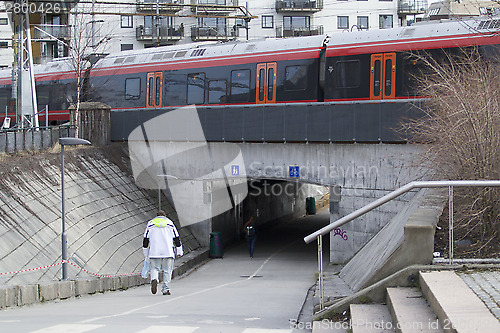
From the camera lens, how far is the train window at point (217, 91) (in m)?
24.9

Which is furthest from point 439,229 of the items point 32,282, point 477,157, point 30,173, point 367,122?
point 30,173

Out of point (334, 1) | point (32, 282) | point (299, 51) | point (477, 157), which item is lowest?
point (32, 282)

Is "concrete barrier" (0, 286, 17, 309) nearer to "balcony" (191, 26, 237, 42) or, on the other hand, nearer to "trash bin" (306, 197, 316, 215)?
"trash bin" (306, 197, 316, 215)

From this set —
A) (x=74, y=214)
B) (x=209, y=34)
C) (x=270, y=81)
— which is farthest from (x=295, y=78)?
(x=209, y=34)

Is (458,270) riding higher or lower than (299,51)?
lower

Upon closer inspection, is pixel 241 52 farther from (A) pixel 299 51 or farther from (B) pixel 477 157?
(B) pixel 477 157

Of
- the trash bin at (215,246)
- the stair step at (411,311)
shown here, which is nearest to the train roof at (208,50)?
the trash bin at (215,246)

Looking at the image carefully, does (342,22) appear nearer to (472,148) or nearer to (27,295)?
(472,148)

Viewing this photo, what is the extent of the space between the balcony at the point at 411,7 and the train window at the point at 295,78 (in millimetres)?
41854

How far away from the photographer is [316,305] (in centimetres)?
948

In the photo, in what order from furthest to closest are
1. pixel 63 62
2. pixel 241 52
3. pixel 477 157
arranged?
pixel 63 62 < pixel 241 52 < pixel 477 157

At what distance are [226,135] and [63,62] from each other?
520 inches

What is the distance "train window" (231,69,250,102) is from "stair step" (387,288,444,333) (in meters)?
16.3

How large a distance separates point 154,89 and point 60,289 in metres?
14.5
